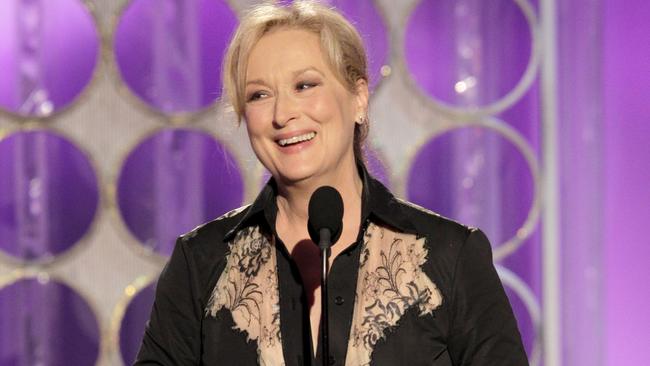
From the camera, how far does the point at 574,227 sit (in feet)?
10.2

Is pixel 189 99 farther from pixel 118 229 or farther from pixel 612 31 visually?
pixel 612 31

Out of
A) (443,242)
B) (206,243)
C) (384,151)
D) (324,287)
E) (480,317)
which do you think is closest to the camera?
(324,287)

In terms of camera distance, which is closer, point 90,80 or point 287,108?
point 287,108

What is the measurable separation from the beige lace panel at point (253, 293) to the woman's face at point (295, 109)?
0.17 metres

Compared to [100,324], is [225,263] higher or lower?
higher

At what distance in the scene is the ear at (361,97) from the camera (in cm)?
222

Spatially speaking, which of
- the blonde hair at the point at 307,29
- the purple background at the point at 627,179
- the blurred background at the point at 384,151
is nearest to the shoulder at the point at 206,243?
the blonde hair at the point at 307,29

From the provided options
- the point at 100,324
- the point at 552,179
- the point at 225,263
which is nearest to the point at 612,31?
the point at 552,179

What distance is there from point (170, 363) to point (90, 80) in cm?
120

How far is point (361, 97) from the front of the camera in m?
2.23

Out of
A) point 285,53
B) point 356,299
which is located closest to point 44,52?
point 285,53

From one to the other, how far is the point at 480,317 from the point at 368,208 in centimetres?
33

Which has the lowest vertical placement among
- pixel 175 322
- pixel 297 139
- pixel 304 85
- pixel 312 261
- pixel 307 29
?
pixel 175 322

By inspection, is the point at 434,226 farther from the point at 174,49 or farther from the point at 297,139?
the point at 174,49
